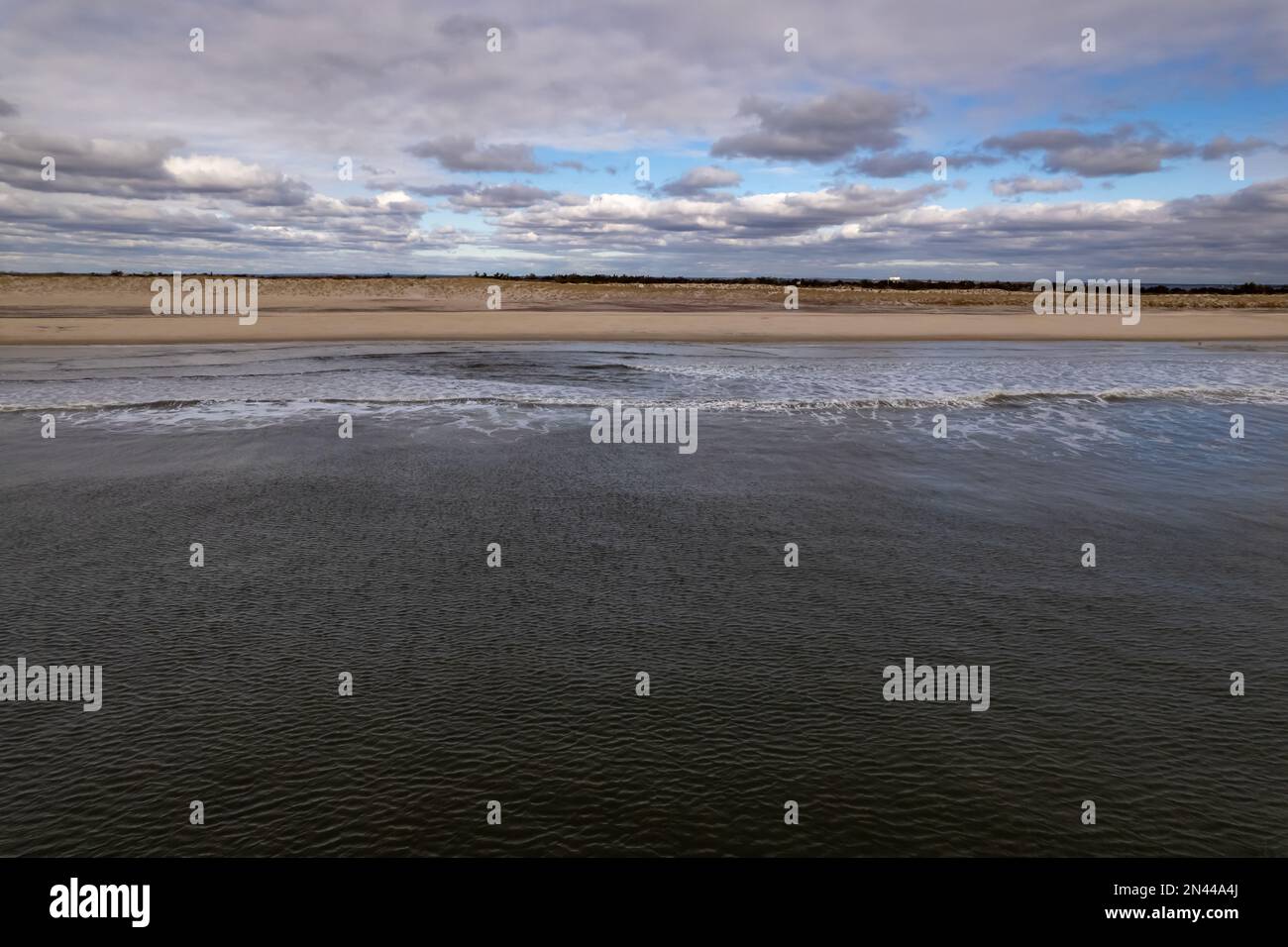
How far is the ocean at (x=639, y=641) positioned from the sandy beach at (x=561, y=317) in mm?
26546

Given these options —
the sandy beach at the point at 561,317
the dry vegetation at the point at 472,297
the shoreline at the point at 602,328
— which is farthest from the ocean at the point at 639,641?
the dry vegetation at the point at 472,297

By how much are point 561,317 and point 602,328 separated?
6.52 meters

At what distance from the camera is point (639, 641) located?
23.1ft

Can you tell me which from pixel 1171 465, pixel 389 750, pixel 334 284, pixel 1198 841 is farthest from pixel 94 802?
pixel 334 284

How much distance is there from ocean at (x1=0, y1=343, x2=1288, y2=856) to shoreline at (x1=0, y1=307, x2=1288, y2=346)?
24.5 metres

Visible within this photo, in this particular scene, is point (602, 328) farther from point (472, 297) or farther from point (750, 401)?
point (472, 297)

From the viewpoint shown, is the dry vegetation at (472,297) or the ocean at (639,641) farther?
the dry vegetation at (472,297)

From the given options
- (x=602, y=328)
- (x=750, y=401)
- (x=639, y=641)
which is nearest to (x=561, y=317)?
(x=602, y=328)

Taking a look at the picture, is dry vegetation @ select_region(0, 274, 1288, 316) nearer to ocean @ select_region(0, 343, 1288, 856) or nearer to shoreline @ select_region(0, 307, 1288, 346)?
shoreline @ select_region(0, 307, 1288, 346)

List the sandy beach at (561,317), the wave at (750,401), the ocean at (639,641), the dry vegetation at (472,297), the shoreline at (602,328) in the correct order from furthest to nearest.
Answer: the dry vegetation at (472,297) → the sandy beach at (561,317) → the shoreline at (602,328) → the wave at (750,401) → the ocean at (639,641)

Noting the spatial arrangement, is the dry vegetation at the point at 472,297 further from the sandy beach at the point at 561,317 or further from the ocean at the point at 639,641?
the ocean at the point at 639,641

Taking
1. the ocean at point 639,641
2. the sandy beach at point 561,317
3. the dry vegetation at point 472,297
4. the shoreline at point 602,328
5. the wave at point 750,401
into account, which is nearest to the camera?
the ocean at point 639,641

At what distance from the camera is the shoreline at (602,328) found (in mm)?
38500

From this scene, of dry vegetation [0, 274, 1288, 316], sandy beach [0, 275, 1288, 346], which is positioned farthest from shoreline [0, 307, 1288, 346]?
dry vegetation [0, 274, 1288, 316]
